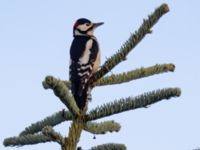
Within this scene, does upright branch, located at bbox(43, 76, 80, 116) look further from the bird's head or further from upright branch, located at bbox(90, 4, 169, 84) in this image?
the bird's head

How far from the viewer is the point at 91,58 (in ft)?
16.8

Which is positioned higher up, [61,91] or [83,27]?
[83,27]

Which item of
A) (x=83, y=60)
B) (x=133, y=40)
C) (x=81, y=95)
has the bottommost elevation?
(x=81, y=95)

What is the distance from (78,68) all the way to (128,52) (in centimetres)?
160

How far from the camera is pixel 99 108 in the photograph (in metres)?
2.54

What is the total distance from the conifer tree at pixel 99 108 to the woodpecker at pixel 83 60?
201 mm

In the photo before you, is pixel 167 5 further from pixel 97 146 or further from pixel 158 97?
pixel 97 146

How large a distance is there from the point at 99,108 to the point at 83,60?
2.37 meters

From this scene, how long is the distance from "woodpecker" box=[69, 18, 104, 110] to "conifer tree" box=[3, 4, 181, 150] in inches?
7.9

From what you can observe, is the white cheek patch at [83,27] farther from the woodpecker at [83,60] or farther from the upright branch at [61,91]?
the upright branch at [61,91]

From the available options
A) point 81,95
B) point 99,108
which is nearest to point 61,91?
point 99,108

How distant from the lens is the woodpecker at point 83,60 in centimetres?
342

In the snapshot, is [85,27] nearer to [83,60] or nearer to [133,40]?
[83,60]

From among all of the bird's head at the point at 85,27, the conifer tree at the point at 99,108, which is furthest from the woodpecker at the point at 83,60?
the conifer tree at the point at 99,108
